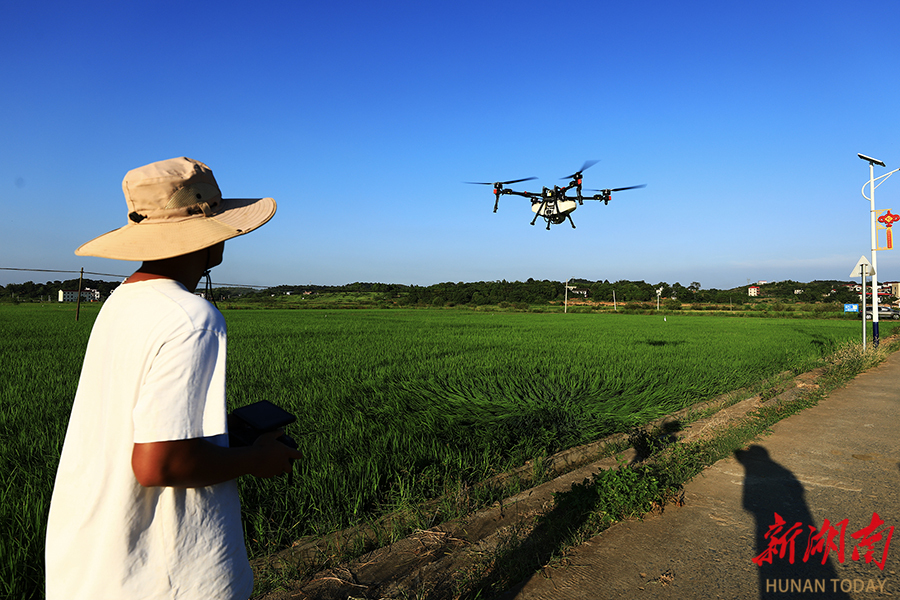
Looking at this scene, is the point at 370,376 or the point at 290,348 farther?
the point at 290,348

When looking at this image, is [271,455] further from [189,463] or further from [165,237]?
[165,237]

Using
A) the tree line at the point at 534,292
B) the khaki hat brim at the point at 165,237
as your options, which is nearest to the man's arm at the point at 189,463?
the khaki hat brim at the point at 165,237

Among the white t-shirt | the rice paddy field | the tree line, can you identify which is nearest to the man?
the white t-shirt

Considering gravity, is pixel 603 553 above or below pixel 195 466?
below

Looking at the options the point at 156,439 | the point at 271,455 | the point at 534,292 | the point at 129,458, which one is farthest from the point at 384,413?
the point at 534,292

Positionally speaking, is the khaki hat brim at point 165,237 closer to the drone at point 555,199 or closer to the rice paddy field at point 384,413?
the rice paddy field at point 384,413

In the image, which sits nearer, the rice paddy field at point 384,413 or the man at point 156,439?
the man at point 156,439

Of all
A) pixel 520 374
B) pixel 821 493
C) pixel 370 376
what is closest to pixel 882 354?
pixel 520 374

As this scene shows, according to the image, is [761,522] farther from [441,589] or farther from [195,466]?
[195,466]

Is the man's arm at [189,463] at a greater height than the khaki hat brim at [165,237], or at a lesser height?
lesser
